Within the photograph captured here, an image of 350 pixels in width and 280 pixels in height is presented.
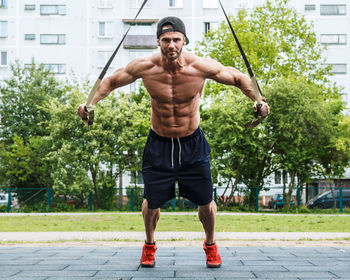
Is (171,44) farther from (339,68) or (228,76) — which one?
(339,68)

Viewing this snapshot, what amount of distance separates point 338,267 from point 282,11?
21.1m

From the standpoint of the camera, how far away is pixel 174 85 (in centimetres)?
386

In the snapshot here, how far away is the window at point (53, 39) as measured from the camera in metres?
30.4

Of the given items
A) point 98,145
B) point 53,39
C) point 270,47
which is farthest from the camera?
point 53,39

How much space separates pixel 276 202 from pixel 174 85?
14777mm

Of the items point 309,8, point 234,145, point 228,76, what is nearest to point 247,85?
point 228,76

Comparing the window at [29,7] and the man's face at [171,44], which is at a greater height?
the window at [29,7]

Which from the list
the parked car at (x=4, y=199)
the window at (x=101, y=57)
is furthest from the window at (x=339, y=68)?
the parked car at (x=4, y=199)

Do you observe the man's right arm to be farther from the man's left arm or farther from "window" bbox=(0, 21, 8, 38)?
"window" bbox=(0, 21, 8, 38)

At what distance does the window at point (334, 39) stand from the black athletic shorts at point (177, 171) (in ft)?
97.8

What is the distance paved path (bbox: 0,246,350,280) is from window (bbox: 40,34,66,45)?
2716 cm

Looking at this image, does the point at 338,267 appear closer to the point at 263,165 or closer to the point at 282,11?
the point at 263,165

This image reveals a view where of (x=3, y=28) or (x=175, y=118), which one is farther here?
(x=3, y=28)

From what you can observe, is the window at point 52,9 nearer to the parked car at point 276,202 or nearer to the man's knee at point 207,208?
the parked car at point 276,202
